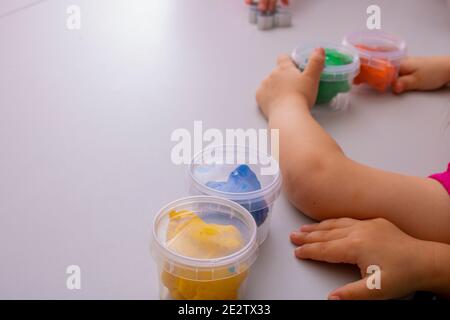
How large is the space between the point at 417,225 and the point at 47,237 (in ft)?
1.14

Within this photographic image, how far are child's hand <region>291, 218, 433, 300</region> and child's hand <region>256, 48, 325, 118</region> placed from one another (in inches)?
8.7

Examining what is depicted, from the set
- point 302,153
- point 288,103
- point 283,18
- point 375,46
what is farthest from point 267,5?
point 302,153

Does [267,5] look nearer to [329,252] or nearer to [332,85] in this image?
[332,85]

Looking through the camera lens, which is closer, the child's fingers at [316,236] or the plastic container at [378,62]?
the child's fingers at [316,236]

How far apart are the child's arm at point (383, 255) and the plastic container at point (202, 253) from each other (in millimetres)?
76

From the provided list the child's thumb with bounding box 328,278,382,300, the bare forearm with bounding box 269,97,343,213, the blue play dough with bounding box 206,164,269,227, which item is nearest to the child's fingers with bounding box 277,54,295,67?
the bare forearm with bounding box 269,97,343,213

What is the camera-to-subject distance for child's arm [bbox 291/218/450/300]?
46cm

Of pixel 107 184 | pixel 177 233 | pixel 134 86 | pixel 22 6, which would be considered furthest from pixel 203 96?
pixel 22 6

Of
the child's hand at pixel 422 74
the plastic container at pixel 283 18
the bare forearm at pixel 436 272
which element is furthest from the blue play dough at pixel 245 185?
the plastic container at pixel 283 18

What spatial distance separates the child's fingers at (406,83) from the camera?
79cm

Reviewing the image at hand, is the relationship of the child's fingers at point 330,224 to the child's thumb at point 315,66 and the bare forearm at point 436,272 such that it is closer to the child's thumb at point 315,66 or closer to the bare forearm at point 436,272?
the bare forearm at point 436,272

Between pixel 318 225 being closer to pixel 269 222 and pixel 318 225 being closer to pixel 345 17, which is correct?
pixel 269 222

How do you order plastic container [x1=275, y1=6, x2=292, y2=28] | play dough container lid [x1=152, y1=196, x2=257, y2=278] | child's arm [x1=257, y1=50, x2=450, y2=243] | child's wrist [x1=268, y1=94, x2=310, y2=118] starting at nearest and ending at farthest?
play dough container lid [x1=152, y1=196, x2=257, y2=278] < child's arm [x1=257, y1=50, x2=450, y2=243] < child's wrist [x1=268, y1=94, x2=310, y2=118] < plastic container [x1=275, y1=6, x2=292, y2=28]

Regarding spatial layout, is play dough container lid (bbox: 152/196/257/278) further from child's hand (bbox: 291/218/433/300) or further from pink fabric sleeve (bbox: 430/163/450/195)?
pink fabric sleeve (bbox: 430/163/450/195)
